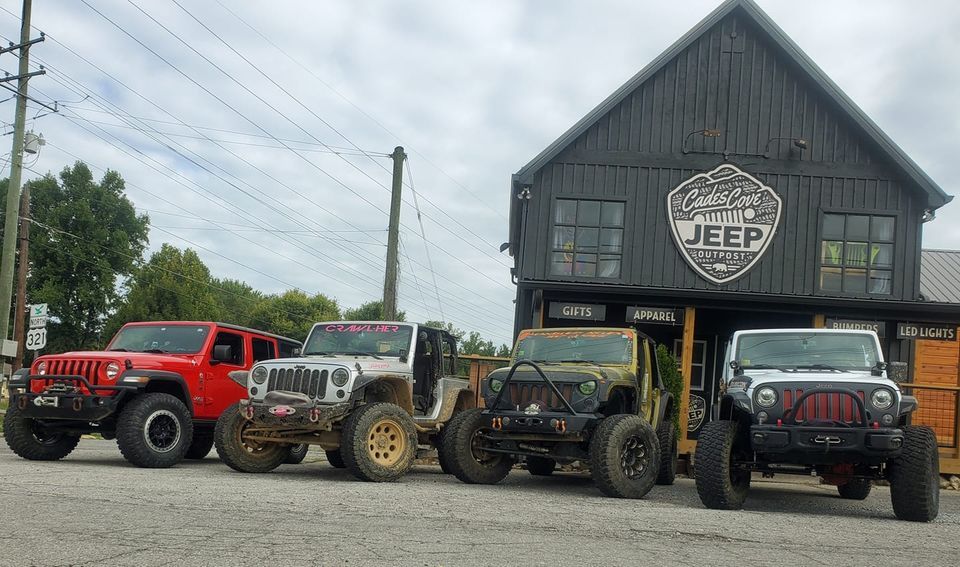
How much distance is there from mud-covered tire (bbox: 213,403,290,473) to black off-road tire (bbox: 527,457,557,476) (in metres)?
3.72

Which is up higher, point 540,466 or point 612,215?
point 612,215

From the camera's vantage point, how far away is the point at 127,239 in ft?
195

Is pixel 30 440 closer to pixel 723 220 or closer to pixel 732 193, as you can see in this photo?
pixel 723 220

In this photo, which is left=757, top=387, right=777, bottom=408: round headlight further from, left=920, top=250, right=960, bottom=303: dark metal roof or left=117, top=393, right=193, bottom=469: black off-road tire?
left=920, top=250, right=960, bottom=303: dark metal roof

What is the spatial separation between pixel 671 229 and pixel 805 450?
10.6 m

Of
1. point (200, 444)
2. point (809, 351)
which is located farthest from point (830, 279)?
point (200, 444)

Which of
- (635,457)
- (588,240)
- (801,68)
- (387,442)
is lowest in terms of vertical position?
(387,442)

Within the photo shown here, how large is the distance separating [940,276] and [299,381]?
18.9 metres

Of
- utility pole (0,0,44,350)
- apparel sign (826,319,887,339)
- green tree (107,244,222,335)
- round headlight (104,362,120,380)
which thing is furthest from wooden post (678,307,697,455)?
green tree (107,244,222,335)

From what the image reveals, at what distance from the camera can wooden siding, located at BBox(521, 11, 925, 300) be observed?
757 inches

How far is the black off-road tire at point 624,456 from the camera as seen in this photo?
32.5 ft

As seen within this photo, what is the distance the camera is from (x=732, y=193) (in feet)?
64.0

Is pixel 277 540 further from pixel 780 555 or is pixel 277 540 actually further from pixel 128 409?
pixel 128 409

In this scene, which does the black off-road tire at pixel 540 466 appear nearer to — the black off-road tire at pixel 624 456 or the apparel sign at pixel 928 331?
the black off-road tire at pixel 624 456
